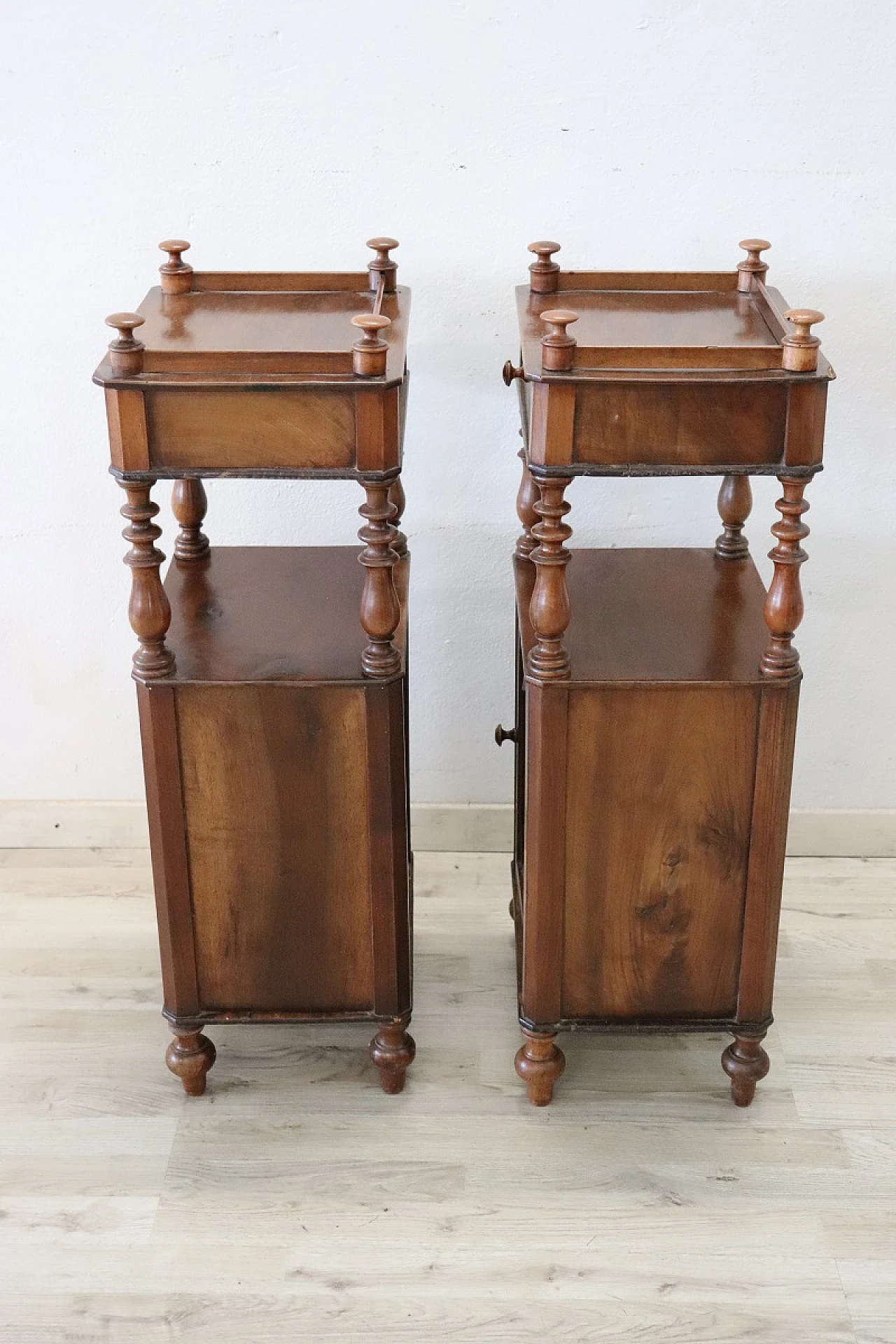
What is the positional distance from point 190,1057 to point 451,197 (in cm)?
144

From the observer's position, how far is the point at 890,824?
287 centimetres

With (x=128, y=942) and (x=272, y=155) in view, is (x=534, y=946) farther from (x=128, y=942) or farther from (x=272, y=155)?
(x=272, y=155)

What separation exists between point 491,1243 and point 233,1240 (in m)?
0.36

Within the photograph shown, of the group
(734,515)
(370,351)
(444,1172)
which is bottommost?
(444,1172)

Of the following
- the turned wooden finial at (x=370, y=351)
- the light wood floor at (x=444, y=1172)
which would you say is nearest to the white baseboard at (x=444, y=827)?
the light wood floor at (x=444, y=1172)

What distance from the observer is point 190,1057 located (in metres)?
2.29

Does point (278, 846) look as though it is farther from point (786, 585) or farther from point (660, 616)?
point (786, 585)

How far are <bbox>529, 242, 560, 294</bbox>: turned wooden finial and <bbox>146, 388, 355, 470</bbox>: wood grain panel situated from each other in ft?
1.62

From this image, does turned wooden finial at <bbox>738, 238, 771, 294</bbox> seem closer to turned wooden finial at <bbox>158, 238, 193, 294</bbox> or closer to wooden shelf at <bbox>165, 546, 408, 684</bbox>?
wooden shelf at <bbox>165, 546, 408, 684</bbox>

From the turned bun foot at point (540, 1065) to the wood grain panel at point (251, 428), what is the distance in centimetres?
96

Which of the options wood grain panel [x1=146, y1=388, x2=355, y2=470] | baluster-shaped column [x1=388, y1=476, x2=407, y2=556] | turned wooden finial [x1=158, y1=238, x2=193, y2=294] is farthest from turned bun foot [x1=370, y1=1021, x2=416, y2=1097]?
turned wooden finial [x1=158, y1=238, x2=193, y2=294]

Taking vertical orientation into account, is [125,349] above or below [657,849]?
above

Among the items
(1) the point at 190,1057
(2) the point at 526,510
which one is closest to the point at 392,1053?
(1) the point at 190,1057

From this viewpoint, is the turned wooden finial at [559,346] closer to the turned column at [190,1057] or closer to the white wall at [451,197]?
the white wall at [451,197]
